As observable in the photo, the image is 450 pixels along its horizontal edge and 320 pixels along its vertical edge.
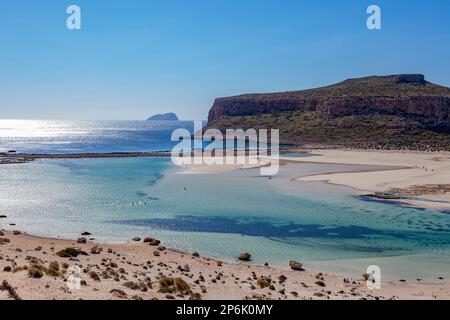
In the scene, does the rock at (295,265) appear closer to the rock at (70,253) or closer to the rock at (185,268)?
the rock at (185,268)

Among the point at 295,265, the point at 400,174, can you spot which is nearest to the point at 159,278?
the point at 295,265

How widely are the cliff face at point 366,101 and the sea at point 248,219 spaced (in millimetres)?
69146

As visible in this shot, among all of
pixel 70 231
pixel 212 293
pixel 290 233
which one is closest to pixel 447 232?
pixel 290 233

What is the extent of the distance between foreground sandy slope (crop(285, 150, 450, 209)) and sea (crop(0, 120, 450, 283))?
3.47 meters

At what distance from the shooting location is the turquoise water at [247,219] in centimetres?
2512

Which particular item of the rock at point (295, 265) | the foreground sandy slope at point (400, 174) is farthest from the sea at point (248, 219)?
the foreground sandy slope at point (400, 174)

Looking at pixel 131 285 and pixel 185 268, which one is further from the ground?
pixel 131 285

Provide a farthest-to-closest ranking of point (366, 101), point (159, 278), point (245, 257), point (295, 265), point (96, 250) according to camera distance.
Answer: point (366, 101) < point (245, 257) < point (96, 250) < point (295, 265) < point (159, 278)

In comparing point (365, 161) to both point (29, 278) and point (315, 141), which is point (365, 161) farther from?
point (29, 278)

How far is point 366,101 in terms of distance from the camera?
116 metres

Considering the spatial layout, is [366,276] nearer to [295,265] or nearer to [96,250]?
[295,265]

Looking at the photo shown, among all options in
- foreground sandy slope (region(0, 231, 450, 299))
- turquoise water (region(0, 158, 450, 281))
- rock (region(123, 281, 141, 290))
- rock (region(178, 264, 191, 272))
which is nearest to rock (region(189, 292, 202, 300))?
foreground sandy slope (region(0, 231, 450, 299))

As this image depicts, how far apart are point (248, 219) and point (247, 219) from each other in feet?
0.23
